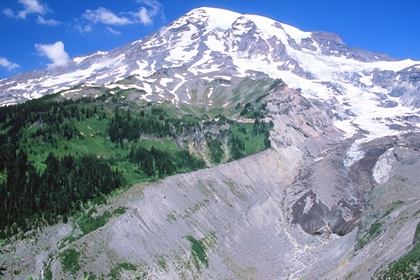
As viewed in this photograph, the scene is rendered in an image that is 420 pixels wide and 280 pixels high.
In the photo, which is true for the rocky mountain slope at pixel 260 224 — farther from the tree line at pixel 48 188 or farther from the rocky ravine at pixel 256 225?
the tree line at pixel 48 188

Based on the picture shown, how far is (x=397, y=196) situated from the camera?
7244cm

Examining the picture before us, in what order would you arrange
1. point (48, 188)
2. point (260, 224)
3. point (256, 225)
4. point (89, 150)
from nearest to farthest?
point (48, 188)
point (256, 225)
point (260, 224)
point (89, 150)

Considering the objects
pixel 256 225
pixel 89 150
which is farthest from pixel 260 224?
pixel 89 150

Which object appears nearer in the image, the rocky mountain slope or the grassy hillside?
the rocky mountain slope

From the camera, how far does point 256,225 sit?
69000 millimetres

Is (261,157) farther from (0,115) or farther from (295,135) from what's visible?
(0,115)

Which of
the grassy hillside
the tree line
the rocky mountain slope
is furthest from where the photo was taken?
the grassy hillside

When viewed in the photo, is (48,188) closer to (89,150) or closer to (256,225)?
(89,150)

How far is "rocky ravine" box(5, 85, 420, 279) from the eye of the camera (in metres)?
41.8

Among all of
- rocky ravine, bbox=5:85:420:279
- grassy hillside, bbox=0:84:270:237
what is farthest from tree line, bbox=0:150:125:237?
rocky ravine, bbox=5:85:420:279

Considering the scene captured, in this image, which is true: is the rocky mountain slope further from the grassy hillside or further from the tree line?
the grassy hillside

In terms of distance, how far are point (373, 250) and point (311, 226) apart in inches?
1158

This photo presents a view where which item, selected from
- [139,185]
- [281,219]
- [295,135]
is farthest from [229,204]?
[295,135]

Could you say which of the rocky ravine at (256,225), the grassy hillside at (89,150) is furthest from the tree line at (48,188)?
the rocky ravine at (256,225)
